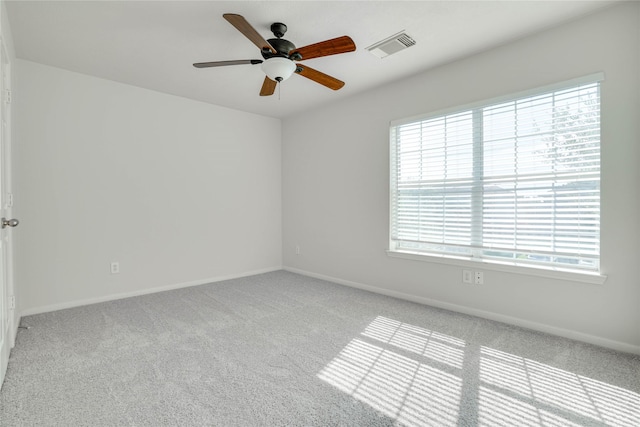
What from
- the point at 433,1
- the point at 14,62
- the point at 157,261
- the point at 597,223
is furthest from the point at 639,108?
the point at 14,62

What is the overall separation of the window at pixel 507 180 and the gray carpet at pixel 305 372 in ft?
2.32

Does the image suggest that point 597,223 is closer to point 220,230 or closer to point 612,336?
point 612,336

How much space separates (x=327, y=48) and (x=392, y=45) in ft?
2.62

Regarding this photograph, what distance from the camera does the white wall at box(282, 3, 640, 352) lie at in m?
2.23

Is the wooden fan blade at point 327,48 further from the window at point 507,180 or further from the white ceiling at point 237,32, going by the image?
the window at point 507,180

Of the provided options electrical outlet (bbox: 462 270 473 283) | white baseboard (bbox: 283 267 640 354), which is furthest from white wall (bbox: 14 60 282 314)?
electrical outlet (bbox: 462 270 473 283)

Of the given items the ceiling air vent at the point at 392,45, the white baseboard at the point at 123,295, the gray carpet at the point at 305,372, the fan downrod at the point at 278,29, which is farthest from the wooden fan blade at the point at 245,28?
the white baseboard at the point at 123,295

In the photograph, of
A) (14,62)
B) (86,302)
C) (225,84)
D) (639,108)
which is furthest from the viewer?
(225,84)

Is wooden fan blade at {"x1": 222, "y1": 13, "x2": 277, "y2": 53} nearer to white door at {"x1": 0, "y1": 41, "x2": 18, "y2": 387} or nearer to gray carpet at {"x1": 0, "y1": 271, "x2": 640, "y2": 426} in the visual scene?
white door at {"x1": 0, "y1": 41, "x2": 18, "y2": 387}

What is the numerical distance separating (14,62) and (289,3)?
2612 millimetres

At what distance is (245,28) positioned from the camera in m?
2.00

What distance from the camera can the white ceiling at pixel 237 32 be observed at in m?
2.23

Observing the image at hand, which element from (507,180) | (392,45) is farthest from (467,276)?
(392,45)

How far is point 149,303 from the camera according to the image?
11.1ft
